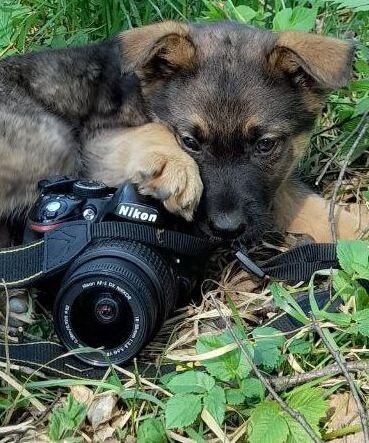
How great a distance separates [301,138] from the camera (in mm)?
3424

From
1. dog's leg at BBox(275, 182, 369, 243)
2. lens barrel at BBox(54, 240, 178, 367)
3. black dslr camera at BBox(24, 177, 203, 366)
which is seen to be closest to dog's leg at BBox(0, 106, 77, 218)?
black dslr camera at BBox(24, 177, 203, 366)

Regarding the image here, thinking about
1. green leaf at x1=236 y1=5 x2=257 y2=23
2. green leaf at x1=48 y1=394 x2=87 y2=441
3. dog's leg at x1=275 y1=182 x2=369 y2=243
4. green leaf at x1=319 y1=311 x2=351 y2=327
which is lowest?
dog's leg at x1=275 y1=182 x2=369 y2=243

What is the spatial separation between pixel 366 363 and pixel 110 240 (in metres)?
0.86

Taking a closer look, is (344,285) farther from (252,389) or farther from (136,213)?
(136,213)

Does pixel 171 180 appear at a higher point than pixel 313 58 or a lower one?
lower

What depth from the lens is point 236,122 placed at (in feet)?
10.2

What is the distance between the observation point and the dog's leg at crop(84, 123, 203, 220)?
2.92 metres

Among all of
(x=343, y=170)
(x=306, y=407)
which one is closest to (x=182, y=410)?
(x=306, y=407)

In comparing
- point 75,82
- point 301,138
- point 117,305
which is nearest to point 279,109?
point 301,138

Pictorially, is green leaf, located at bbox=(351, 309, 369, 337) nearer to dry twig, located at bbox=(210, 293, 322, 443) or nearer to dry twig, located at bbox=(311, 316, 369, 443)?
dry twig, located at bbox=(311, 316, 369, 443)

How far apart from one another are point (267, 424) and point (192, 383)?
247mm

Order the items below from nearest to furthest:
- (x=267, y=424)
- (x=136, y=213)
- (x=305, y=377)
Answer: (x=267, y=424), (x=305, y=377), (x=136, y=213)

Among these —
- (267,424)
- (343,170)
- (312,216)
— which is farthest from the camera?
(312,216)

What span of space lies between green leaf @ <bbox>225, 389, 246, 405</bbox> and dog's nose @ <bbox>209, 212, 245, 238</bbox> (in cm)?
73
